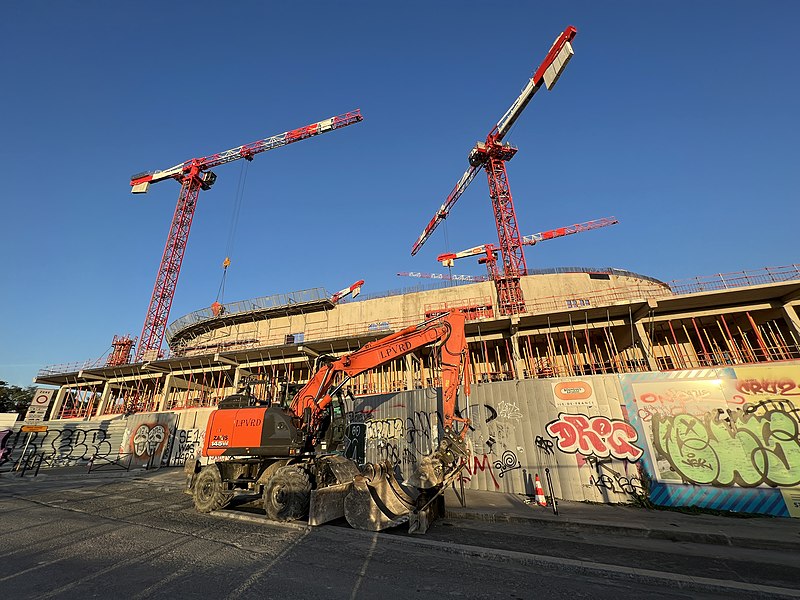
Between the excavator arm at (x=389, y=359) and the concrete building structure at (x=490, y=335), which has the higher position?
the concrete building structure at (x=490, y=335)

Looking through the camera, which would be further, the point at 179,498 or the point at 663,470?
the point at 179,498

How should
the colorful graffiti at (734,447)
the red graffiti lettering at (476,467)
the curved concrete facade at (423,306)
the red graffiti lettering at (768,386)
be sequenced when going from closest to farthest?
the colorful graffiti at (734,447) < the red graffiti lettering at (768,386) < the red graffiti lettering at (476,467) < the curved concrete facade at (423,306)

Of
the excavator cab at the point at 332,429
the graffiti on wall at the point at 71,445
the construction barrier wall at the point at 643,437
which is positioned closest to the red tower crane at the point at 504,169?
the construction barrier wall at the point at 643,437

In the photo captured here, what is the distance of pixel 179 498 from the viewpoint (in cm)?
1125

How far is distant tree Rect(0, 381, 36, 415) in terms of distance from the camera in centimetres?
4828

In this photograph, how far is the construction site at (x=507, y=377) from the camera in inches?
398

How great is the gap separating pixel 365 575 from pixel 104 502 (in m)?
10.4

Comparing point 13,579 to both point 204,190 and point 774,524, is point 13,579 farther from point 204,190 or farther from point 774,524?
point 204,190

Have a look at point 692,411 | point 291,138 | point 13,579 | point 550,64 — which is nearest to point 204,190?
point 291,138

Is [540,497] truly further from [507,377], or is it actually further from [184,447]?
[184,447]

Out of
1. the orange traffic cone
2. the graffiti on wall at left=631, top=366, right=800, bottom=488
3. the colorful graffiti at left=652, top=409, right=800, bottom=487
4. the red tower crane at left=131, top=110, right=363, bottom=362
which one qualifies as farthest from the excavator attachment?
the red tower crane at left=131, top=110, right=363, bottom=362

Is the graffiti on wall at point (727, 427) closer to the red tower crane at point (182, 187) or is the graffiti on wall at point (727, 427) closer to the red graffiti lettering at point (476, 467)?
the red graffiti lettering at point (476, 467)

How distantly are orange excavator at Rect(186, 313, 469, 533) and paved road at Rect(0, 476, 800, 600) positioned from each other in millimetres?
543

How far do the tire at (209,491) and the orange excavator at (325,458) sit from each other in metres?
0.03
